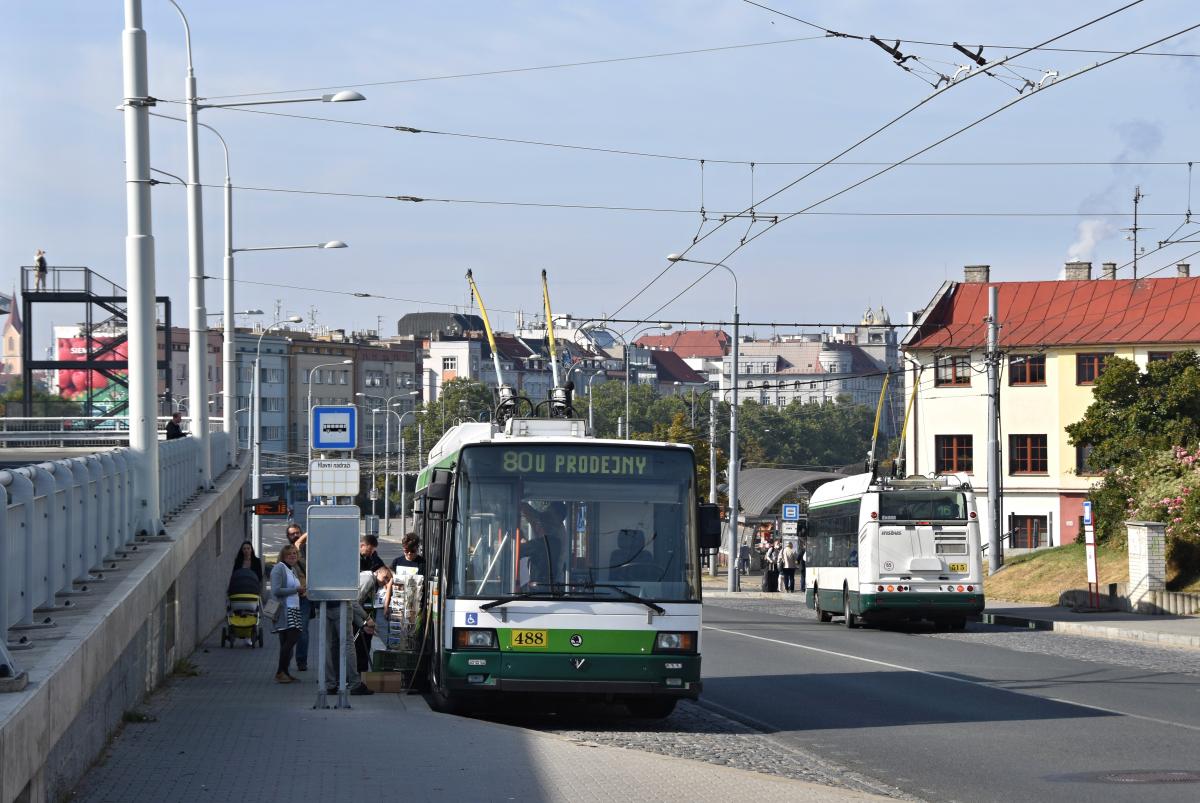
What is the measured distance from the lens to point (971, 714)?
15992 millimetres

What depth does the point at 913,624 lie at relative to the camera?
115 ft

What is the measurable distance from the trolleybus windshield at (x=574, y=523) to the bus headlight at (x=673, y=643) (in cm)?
34

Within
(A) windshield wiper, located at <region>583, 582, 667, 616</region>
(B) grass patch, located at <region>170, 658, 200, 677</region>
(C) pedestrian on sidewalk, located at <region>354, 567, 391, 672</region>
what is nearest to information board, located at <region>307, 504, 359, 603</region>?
(A) windshield wiper, located at <region>583, 582, 667, 616</region>

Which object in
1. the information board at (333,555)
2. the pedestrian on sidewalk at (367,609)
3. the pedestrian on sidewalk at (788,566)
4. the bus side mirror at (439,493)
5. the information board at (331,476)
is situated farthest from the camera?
the pedestrian on sidewalk at (788,566)

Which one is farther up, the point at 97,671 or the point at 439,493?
the point at 439,493

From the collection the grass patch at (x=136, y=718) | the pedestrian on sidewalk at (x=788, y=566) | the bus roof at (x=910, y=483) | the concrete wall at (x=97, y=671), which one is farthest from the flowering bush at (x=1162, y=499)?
the grass patch at (x=136, y=718)

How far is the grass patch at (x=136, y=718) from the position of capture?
1276 cm

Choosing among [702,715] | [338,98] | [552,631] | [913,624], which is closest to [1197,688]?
[702,715]

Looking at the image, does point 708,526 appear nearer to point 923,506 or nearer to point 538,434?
point 538,434

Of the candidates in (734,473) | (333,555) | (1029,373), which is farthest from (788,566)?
(333,555)

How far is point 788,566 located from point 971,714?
36080 mm

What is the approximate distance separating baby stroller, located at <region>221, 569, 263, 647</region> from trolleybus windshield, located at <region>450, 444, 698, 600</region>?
10003 mm

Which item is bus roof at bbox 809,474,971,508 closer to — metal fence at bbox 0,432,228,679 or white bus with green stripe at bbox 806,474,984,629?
white bus with green stripe at bbox 806,474,984,629

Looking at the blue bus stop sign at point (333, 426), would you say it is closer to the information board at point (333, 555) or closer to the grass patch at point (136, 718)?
the information board at point (333, 555)
